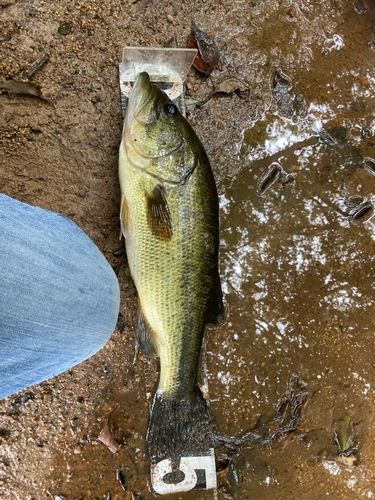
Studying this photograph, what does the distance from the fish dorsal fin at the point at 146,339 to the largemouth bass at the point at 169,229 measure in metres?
0.01

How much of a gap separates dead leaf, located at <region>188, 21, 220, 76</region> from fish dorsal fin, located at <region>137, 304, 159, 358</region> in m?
1.70

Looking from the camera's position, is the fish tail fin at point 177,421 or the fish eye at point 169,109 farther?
the fish tail fin at point 177,421

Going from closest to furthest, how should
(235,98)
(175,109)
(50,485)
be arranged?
1. (175,109)
2. (50,485)
3. (235,98)

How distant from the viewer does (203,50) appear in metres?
2.40

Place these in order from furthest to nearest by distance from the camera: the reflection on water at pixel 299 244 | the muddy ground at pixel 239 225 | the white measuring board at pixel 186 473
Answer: the reflection on water at pixel 299 244 < the white measuring board at pixel 186 473 < the muddy ground at pixel 239 225

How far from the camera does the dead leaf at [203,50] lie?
239cm

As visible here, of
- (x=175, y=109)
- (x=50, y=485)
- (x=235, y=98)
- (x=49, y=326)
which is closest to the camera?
(x=49, y=326)

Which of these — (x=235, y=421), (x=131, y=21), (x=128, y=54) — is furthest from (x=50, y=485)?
(x=131, y=21)

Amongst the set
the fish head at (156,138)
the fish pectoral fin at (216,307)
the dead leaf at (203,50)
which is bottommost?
the fish pectoral fin at (216,307)

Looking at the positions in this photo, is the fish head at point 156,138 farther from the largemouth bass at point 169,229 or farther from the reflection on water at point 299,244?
the reflection on water at point 299,244

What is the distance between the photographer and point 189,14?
2.41m

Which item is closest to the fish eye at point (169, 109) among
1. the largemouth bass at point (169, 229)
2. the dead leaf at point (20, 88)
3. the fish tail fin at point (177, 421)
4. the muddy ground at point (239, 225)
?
the largemouth bass at point (169, 229)

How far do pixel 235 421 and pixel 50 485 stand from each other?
1.31m

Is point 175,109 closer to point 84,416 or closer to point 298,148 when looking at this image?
point 298,148
